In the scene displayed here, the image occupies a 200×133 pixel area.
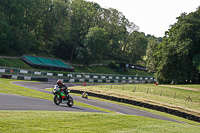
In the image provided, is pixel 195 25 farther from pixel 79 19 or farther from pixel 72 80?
pixel 79 19

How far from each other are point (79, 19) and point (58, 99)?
69.9 meters

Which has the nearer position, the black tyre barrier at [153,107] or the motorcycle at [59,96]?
the motorcycle at [59,96]

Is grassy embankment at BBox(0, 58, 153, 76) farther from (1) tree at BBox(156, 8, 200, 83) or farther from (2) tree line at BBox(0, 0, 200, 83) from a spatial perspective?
(1) tree at BBox(156, 8, 200, 83)

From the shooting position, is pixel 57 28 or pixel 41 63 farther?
pixel 57 28

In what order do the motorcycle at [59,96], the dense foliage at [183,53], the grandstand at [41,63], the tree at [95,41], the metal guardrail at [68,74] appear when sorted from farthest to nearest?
1. the tree at [95,41]
2. the grandstand at [41,63]
3. the dense foliage at [183,53]
4. the metal guardrail at [68,74]
5. the motorcycle at [59,96]

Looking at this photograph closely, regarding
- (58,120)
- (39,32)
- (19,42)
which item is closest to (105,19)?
(39,32)

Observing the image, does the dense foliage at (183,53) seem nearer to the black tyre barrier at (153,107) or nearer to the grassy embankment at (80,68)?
the black tyre barrier at (153,107)

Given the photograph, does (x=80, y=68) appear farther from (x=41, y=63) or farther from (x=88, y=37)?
(x=41, y=63)

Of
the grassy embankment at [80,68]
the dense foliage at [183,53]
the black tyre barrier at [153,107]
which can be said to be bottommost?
the black tyre barrier at [153,107]

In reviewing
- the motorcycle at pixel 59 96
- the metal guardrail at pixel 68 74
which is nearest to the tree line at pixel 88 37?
the metal guardrail at pixel 68 74

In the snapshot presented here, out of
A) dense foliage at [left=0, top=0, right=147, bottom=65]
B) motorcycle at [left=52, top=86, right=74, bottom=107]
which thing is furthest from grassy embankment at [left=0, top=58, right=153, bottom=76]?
motorcycle at [left=52, top=86, right=74, bottom=107]

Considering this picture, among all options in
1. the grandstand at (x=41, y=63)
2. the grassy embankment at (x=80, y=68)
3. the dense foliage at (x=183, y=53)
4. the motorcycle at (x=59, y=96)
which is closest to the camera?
the motorcycle at (x=59, y=96)

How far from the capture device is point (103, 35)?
80562 millimetres

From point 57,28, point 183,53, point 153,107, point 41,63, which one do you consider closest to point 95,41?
point 57,28
